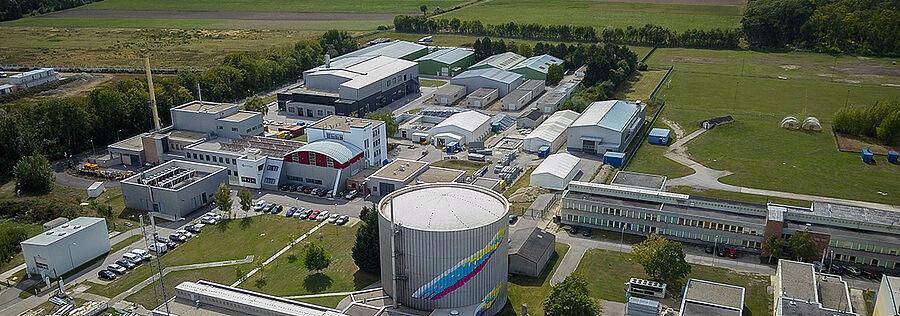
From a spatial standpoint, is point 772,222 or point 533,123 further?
point 533,123

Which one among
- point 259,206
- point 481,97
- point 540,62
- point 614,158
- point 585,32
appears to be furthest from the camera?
point 585,32

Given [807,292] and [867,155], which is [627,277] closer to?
[807,292]

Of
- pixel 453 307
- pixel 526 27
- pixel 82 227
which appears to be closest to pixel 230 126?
pixel 82 227

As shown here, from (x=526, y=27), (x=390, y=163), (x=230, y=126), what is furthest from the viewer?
(x=526, y=27)

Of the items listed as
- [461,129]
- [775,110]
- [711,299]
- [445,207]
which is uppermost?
[445,207]

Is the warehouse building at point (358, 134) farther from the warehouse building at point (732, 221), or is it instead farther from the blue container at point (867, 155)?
the blue container at point (867, 155)

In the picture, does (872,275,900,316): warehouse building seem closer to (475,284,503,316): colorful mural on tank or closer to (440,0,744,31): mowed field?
(475,284,503,316): colorful mural on tank

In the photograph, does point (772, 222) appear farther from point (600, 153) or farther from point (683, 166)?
point (600, 153)

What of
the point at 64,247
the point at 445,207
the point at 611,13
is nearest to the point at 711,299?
the point at 445,207
